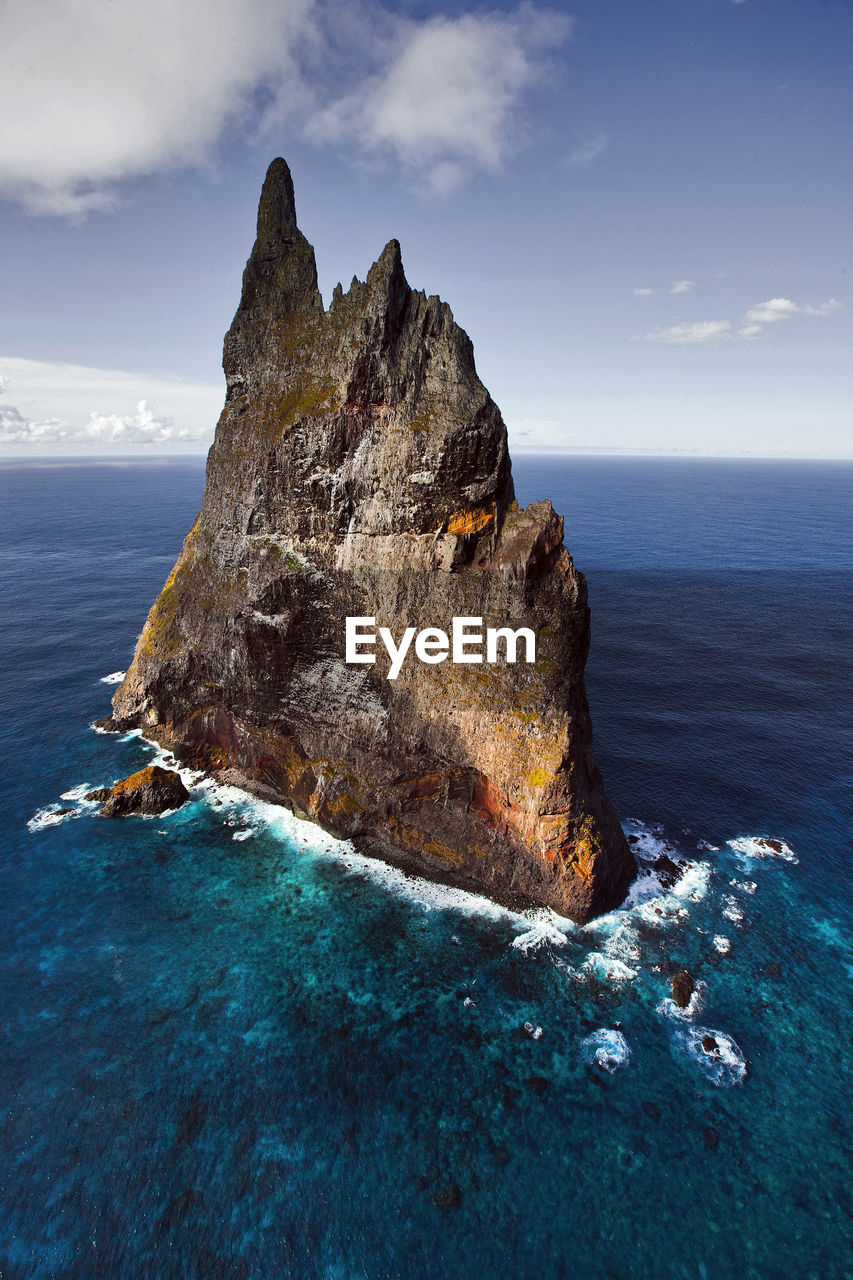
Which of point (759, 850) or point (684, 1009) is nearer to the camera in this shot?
point (684, 1009)

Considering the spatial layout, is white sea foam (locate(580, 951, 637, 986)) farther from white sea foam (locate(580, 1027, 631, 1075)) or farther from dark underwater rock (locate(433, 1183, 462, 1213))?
dark underwater rock (locate(433, 1183, 462, 1213))

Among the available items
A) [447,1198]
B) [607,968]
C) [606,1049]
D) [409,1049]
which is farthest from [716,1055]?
[409,1049]

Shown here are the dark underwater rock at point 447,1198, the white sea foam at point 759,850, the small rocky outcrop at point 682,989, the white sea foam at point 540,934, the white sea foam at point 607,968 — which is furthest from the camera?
the white sea foam at point 759,850

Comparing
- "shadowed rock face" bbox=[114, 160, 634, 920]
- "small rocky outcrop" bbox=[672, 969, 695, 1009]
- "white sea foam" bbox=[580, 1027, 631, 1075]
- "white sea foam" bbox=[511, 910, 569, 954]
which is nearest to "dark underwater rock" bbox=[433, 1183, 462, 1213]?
"white sea foam" bbox=[580, 1027, 631, 1075]

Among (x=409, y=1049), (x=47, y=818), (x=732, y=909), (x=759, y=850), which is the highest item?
(x=47, y=818)

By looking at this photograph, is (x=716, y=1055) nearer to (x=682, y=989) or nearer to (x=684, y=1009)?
(x=684, y=1009)

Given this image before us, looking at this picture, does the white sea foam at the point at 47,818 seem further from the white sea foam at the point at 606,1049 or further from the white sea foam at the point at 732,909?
the white sea foam at the point at 732,909

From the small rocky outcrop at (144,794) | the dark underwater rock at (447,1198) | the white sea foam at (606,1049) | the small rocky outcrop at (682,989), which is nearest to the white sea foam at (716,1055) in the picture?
the small rocky outcrop at (682,989)
